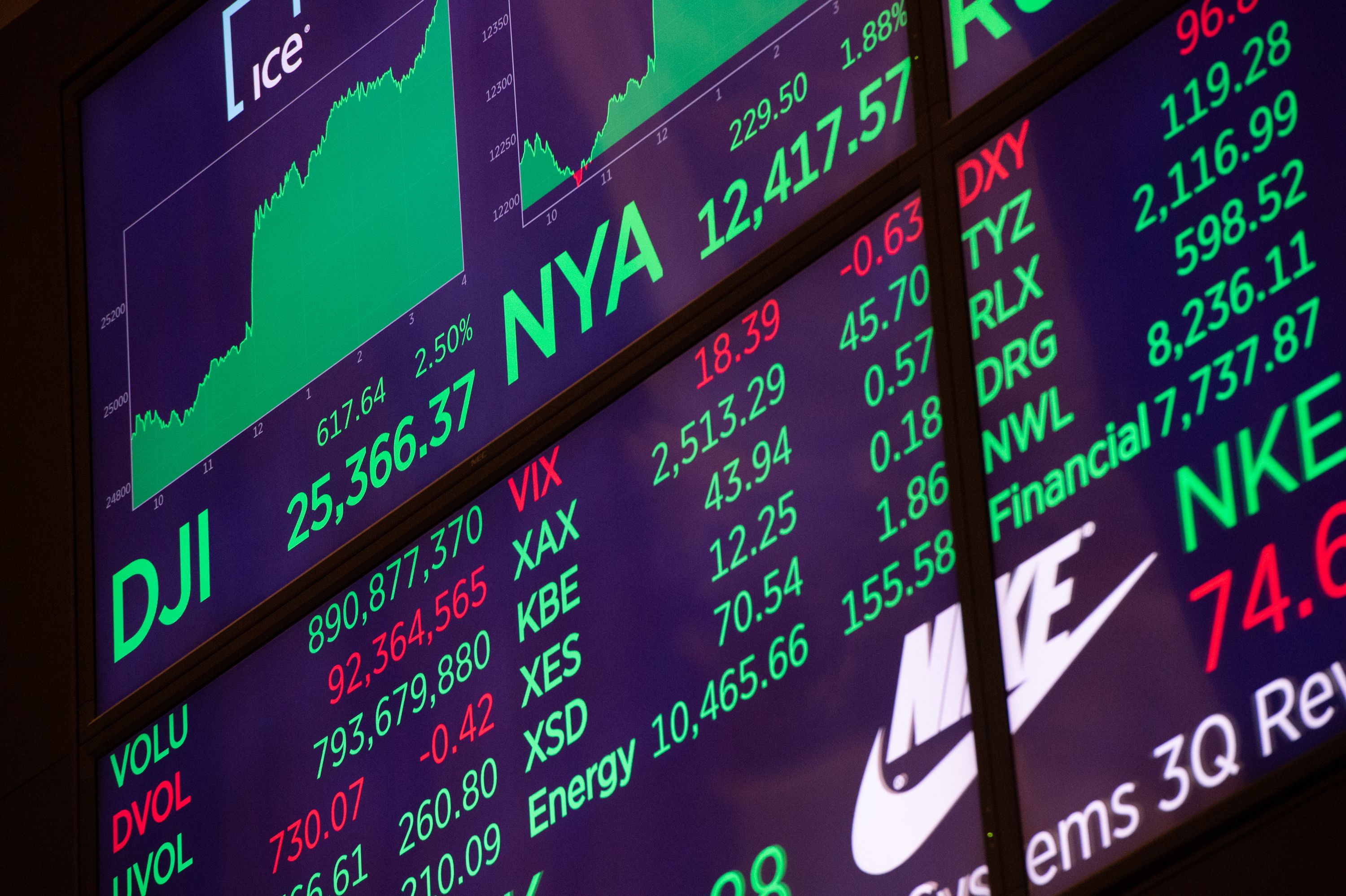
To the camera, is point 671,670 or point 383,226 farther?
point 383,226

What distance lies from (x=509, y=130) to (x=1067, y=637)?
170cm

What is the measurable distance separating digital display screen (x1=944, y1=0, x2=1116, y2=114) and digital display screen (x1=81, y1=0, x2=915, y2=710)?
95 millimetres

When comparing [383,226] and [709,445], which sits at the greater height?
[383,226]

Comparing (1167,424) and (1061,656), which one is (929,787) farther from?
(1167,424)

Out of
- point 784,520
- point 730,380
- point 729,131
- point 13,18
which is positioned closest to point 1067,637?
point 784,520

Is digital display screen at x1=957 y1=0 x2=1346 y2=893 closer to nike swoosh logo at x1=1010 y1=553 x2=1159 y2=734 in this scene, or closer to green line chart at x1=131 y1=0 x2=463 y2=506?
nike swoosh logo at x1=1010 y1=553 x2=1159 y2=734

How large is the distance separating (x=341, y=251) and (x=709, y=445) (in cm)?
115

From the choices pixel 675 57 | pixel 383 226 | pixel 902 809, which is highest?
pixel 383 226

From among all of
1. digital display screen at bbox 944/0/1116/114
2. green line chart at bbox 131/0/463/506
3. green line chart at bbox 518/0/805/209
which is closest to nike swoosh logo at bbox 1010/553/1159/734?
digital display screen at bbox 944/0/1116/114

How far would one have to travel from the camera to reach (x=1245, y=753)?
3285 millimetres

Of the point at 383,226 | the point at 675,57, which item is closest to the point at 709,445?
the point at 675,57

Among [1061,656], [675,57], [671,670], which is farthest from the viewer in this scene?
[675,57]

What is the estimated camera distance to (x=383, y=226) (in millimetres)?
4906

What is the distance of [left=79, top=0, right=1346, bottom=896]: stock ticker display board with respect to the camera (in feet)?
11.5
